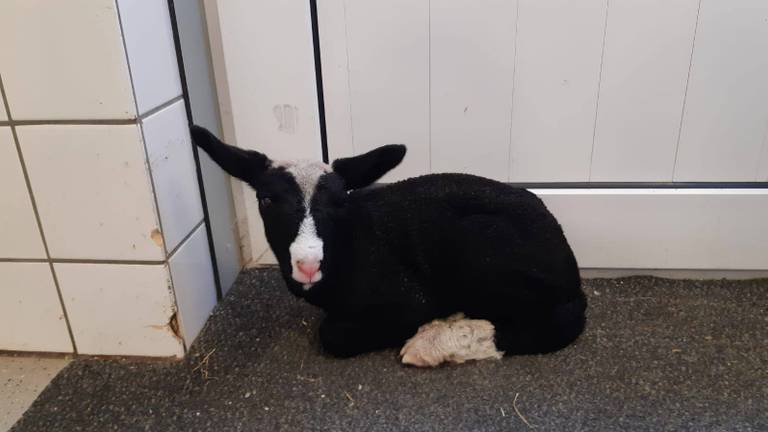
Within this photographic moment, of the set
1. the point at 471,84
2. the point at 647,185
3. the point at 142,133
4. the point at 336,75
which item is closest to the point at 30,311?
the point at 142,133

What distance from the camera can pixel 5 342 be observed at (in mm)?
1021

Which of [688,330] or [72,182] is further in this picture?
[688,330]

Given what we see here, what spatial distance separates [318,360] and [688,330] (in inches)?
23.3

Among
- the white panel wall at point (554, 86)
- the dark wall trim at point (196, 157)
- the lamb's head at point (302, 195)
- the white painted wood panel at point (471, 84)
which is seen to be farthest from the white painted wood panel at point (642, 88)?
the dark wall trim at point (196, 157)

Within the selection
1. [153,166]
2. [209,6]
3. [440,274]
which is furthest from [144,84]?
[440,274]

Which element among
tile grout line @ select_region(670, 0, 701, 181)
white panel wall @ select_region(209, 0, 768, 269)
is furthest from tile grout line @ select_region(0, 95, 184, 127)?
tile grout line @ select_region(670, 0, 701, 181)

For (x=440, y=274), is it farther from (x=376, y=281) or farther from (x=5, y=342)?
(x=5, y=342)

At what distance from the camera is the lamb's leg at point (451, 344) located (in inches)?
36.7

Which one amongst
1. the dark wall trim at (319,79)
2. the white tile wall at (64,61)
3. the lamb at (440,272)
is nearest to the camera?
the white tile wall at (64,61)

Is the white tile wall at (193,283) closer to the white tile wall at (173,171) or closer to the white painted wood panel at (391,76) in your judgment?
the white tile wall at (173,171)

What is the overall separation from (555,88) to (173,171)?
623 millimetres

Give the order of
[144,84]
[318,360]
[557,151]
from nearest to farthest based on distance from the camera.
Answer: [144,84], [318,360], [557,151]

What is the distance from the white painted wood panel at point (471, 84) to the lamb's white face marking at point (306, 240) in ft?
0.98

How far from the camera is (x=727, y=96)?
1032 millimetres
